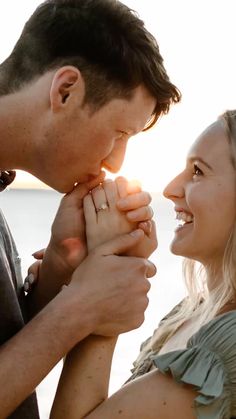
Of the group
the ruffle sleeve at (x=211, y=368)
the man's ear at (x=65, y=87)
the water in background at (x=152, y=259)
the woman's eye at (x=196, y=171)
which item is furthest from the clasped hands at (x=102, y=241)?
the water in background at (x=152, y=259)

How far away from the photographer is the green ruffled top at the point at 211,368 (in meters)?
1.69

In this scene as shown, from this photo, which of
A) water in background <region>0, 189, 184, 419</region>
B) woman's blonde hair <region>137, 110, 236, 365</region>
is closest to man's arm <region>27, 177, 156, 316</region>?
woman's blonde hair <region>137, 110, 236, 365</region>

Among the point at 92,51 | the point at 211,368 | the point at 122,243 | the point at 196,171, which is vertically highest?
the point at 92,51

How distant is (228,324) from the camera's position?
5.84 ft

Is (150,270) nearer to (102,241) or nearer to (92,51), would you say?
(102,241)

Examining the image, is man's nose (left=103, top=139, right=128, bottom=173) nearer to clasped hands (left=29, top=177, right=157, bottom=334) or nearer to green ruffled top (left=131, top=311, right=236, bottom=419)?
clasped hands (left=29, top=177, right=157, bottom=334)

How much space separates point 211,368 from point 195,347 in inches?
3.1

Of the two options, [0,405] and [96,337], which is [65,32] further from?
[0,405]

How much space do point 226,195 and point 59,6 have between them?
71 cm

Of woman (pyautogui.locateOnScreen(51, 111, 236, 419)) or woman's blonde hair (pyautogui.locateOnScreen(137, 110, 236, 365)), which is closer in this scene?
woman (pyautogui.locateOnScreen(51, 111, 236, 419))

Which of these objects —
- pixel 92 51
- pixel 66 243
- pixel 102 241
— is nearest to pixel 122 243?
pixel 102 241

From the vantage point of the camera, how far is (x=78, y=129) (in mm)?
1808

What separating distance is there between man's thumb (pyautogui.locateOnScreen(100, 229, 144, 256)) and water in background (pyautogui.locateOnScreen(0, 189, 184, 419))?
3.44 feet

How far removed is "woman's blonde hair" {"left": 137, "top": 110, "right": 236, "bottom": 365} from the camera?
2084 millimetres
